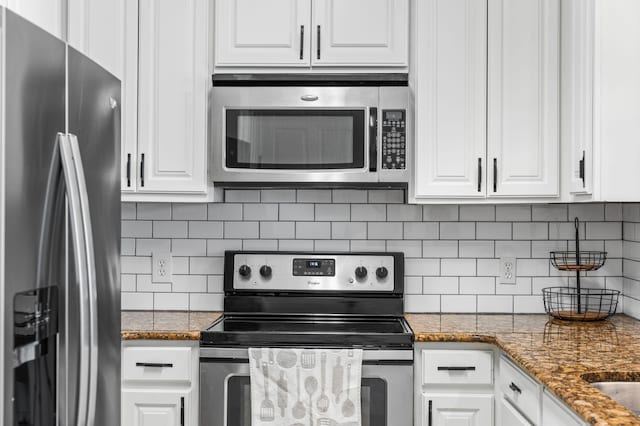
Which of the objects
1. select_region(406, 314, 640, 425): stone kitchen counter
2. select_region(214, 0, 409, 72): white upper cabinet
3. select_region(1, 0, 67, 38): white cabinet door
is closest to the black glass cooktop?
select_region(406, 314, 640, 425): stone kitchen counter

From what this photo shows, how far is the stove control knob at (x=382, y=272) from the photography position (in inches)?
116

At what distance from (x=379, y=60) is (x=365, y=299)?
102 centimetres

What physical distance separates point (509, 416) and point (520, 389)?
172 millimetres

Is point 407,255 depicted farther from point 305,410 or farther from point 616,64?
point 616,64

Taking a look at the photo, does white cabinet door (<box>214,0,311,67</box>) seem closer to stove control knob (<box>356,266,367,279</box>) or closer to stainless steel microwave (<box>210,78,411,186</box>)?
stainless steel microwave (<box>210,78,411,186</box>)

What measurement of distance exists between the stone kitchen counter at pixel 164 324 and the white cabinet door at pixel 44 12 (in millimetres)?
A: 1131

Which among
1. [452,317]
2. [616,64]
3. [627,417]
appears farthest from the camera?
[452,317]

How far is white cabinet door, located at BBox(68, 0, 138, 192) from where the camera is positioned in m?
2.72

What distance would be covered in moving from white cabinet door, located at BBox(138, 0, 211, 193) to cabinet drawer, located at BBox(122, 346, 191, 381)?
25.5 inches

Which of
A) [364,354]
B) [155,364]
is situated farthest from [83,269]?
[364,354]

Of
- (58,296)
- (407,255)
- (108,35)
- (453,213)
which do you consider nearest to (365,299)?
(407,255)

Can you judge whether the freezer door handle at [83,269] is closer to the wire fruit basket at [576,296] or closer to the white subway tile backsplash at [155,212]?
the white subway tile backsplash at [155,212]

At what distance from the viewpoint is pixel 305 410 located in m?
2.44

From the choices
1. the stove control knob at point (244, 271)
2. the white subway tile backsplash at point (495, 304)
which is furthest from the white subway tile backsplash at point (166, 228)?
the white subway tile backsplash at point (495, 304)
